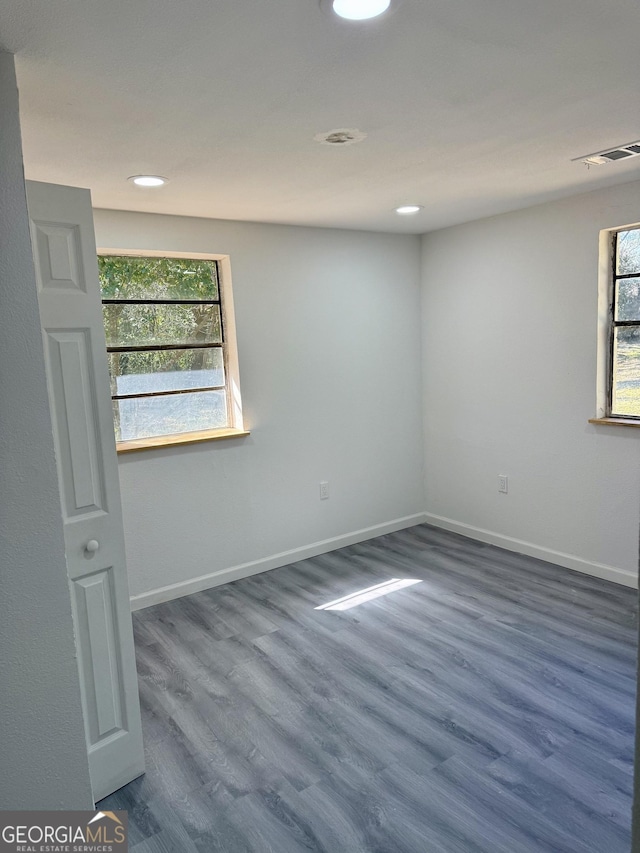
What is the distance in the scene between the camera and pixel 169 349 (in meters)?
3.72

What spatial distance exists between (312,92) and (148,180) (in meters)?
1.18

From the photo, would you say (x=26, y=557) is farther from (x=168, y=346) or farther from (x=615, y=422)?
(x=615, y=422)

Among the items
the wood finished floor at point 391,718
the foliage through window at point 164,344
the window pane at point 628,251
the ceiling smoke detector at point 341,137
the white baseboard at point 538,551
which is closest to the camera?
the wood finished floor at point 391,718

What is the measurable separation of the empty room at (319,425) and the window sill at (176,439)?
3 cm

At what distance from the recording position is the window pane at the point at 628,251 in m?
3.45

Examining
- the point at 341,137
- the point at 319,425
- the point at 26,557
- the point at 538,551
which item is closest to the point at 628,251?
the point at 538,551

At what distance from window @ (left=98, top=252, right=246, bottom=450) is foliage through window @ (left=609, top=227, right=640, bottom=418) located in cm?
236

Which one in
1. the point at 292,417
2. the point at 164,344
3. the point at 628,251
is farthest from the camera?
the point at 292,417

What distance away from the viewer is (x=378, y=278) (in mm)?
4496

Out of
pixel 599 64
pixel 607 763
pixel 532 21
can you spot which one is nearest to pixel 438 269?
pixel 599 64

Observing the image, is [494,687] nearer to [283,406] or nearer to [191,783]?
[191,783]

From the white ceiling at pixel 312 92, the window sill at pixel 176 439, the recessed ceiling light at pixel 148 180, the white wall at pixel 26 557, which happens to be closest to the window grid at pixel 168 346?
the window sill at pixel 176 439

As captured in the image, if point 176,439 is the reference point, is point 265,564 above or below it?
below

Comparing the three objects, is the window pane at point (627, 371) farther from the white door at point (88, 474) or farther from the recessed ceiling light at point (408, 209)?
the white door at point (88, 474)
